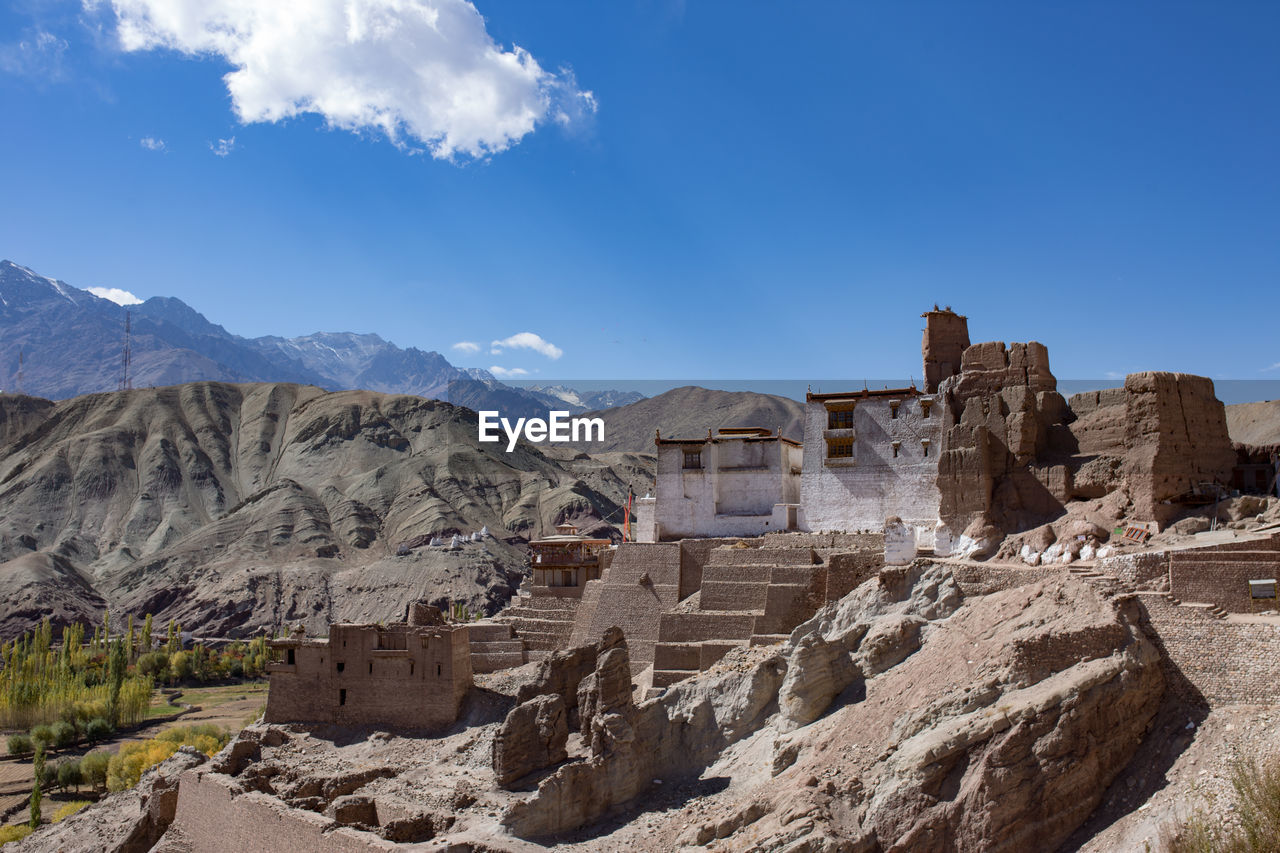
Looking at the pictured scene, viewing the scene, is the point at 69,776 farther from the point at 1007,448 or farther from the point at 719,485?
the point at 1007,448

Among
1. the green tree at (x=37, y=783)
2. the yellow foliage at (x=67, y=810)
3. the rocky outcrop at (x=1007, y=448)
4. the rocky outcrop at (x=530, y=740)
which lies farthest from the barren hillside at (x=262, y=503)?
the rocky outcrop at (x=530, y=740)

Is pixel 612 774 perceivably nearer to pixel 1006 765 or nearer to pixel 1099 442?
pixel 1006 765

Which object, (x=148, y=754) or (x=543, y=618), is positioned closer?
(x=543, y=618)

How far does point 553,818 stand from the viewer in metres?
24.2

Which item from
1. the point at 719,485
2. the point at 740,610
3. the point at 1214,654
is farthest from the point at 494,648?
the point at 1214,654

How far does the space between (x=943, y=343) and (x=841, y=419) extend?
13.7 ft

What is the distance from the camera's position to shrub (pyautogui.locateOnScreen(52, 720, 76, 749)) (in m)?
54.0

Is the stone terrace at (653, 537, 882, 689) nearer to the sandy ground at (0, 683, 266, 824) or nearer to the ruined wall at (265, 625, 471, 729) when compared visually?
the ruined wall at (265, 625, 471, 729)

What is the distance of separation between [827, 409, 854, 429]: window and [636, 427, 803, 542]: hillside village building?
2469mm

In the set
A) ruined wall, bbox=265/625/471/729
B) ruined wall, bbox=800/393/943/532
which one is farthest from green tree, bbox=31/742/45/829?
ruined wall, bbox=800/393/943/532

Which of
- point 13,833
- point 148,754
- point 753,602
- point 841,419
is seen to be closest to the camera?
point 753,602

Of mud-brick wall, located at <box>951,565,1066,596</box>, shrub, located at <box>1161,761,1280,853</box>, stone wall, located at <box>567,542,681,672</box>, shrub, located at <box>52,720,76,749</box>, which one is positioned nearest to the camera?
shrub, located at <box>1161,761,1280,853</box>

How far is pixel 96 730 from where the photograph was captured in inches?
2189

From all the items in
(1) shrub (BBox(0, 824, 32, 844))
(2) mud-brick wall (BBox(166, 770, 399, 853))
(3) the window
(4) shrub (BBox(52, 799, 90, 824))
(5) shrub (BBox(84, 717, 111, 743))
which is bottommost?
(1) shrub (BBox(0, 824, 32, 844))
